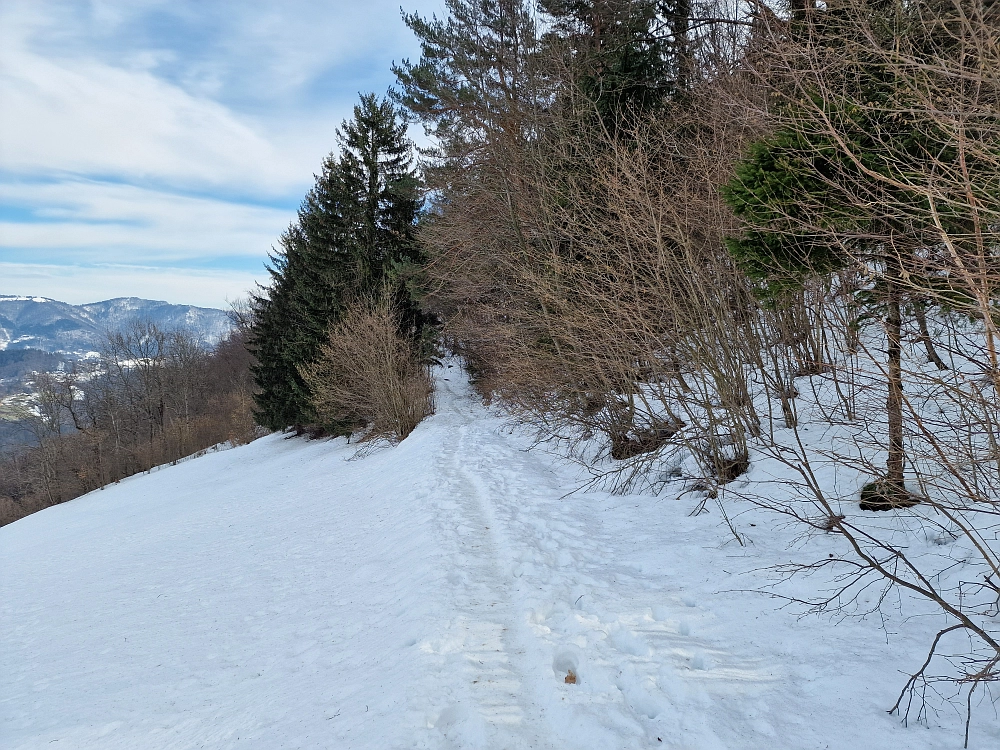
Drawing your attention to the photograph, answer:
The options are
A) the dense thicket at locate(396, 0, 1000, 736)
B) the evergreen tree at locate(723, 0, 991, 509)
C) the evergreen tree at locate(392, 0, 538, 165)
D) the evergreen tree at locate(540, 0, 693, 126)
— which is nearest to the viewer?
the dense thicket at locate(396, 0, 1000, 736)

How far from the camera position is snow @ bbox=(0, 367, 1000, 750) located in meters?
2.79

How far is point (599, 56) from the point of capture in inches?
428

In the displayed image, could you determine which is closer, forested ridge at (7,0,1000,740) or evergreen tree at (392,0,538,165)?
forested ridge at (7,0,1000,740)

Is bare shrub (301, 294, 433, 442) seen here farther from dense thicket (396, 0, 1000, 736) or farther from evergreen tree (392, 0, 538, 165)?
evergreen tree (392, 0, 538, 165)

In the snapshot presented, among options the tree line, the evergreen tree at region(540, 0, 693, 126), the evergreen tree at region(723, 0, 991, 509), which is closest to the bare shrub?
the tree line

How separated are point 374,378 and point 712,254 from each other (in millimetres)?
11499

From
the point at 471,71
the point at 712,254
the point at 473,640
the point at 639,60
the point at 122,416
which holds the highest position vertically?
the point at 471,71

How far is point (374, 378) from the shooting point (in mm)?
15477

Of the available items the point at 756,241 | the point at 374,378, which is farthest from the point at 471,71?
the point at 756,241

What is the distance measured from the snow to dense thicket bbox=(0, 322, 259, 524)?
83.8ft

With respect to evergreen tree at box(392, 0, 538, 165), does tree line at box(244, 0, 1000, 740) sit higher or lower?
lower

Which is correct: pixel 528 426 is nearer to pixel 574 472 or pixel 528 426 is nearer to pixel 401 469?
pixel 401 469

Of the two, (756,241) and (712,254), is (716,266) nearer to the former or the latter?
(712,254)

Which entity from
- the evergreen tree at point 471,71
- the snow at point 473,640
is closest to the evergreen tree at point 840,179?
the snow at point 473,640
